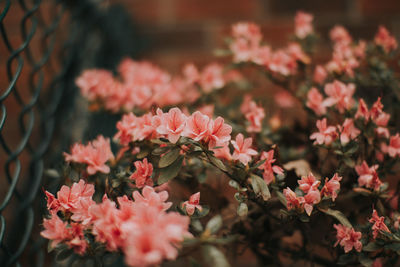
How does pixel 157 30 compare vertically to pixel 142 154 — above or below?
below

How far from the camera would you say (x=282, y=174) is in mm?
611

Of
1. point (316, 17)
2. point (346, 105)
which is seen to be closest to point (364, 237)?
point (346, 105)

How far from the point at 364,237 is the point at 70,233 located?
478mm

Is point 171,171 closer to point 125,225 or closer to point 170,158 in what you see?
point 170,158

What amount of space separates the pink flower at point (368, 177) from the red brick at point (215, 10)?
1196mm

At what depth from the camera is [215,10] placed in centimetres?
171

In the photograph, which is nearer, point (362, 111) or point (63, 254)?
point (63, 254)

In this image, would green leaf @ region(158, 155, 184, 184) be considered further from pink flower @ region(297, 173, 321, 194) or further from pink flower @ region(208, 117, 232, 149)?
pink flower @ region(297, 173, 321, 194)

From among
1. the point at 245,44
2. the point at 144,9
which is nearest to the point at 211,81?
the point at 245,44

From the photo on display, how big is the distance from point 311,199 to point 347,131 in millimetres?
189

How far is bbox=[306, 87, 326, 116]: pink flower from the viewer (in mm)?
751

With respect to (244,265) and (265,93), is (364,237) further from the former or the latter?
(265,93)

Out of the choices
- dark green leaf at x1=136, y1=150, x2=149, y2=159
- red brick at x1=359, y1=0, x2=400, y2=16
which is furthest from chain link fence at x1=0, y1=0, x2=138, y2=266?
red brick at x1=359, y1=0, x2=400, y2=16

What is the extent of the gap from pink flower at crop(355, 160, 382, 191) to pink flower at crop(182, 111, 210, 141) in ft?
1.05
